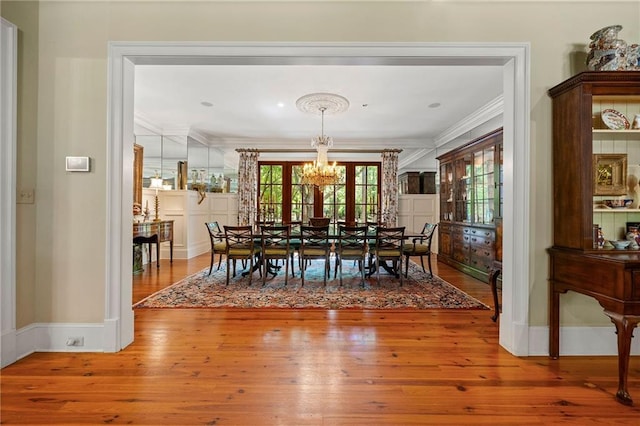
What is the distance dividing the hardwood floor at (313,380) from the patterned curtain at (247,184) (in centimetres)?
524

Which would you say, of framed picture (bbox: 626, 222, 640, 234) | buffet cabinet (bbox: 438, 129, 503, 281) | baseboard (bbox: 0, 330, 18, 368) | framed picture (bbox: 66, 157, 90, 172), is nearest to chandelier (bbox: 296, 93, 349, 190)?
buffet cabinet (bbox: 438, 129, 503, 281)

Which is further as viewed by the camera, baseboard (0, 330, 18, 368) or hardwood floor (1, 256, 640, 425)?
baseboard (0, 330, 18, 368)

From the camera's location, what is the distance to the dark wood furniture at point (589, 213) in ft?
5.45

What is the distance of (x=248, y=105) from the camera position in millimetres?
5070

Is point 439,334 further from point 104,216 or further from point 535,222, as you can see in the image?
point 104,216

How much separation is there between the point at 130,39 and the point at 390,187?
6474mm

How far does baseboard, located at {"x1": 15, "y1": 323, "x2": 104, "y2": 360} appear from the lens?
2.21 meters

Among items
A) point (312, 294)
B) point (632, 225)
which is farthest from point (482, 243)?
point (312, 294)

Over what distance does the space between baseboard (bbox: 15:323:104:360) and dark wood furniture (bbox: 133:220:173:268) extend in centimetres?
255

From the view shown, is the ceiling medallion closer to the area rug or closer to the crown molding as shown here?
the crown molding

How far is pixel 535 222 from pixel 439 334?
117cm

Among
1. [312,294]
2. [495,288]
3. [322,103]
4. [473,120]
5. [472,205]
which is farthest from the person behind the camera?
[473,120]

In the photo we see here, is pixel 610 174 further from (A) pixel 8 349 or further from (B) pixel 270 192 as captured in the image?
(B) pixel 270 192

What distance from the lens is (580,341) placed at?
2.20 metres
